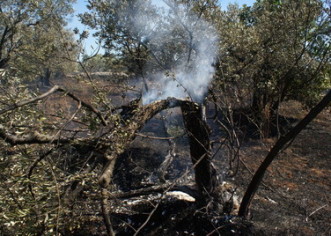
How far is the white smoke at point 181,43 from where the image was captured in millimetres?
7466

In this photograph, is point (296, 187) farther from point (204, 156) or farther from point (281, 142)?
point (281, 142)

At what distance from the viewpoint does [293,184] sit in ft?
23.8

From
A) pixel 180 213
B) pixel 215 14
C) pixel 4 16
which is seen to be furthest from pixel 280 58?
pixel 4 16

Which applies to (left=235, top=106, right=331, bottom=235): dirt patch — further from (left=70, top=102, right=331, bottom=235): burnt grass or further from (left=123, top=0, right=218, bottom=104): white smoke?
(left=123, top=0, right=218, bottom=104): white smoke

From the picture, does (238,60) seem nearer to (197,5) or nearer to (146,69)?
(197,5)

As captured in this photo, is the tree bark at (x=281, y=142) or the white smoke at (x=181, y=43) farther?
the white smoke at (x=181, y=43)

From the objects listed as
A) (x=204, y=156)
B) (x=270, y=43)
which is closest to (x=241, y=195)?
(x=204, y=156)

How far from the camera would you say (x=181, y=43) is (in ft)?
29.4

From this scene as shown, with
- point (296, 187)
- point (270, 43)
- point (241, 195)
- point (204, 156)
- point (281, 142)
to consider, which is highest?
point (270, 43)

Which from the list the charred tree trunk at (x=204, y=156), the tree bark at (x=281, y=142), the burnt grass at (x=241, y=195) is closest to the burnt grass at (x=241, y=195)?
the burnt grass at (x=241, y=195)

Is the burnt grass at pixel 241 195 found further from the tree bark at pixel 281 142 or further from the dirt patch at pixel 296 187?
the tree bark at pixel 281 142

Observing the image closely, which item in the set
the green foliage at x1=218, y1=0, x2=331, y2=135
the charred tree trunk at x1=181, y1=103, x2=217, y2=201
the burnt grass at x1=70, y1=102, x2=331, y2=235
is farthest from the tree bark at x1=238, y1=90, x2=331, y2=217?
the green foliage at x1=218, y1=0, x2=331, y2=135

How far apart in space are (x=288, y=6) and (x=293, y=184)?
4658 millimetres

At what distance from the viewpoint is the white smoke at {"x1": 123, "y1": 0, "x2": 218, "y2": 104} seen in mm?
7466
